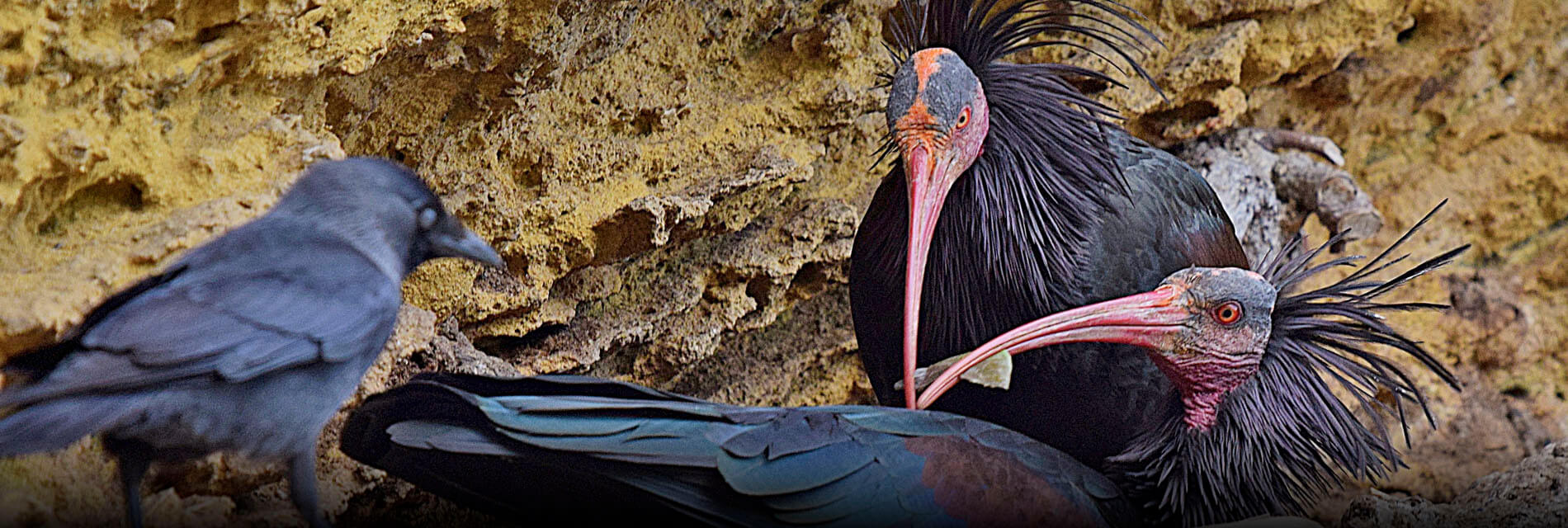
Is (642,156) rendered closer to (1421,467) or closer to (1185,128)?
(1185,128)

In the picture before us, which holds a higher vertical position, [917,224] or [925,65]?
[925,65]

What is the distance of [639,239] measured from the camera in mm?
1732

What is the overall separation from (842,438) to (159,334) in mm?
738

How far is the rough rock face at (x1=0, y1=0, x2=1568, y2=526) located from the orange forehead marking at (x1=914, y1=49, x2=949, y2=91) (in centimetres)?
27

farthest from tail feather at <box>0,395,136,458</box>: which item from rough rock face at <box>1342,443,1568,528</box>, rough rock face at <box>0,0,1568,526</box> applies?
rough rock face at <box>1342,443,1568,528</box>

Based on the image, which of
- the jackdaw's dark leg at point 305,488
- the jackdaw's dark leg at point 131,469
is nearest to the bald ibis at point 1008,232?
the jackdaw's dark leg at point 305,488

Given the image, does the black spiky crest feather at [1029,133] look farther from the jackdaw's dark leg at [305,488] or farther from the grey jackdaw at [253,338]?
the jackdaw's dark leg at [305,488]

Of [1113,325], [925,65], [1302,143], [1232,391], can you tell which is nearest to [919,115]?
[925,65]

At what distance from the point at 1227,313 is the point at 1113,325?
5.3 inches

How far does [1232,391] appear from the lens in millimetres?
1527

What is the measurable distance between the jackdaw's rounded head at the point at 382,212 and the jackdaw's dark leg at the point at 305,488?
0.19m

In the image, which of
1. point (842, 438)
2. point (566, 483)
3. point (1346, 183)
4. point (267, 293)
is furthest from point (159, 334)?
point (1346, 183)

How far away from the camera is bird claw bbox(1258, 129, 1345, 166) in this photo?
2434 mm

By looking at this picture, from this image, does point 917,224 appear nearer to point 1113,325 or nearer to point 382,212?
point 1113,325
